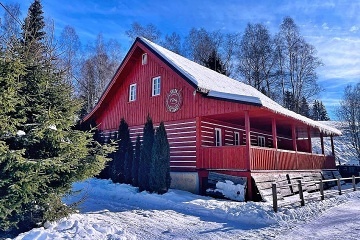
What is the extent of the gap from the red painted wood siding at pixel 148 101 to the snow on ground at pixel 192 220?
166 inches

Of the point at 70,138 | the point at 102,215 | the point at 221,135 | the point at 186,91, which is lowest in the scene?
the point at 102,215

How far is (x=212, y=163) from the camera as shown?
43.9 feet

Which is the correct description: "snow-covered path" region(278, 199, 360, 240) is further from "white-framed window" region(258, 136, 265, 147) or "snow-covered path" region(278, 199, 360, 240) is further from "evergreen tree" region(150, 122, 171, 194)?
"white-framed window" region(258, 136, 265, 147)

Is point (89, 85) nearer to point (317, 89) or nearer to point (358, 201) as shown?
point (317, 89)

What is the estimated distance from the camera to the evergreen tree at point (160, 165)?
12367 millimetres

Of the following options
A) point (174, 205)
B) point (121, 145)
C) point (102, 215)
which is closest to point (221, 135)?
point (121, 145)

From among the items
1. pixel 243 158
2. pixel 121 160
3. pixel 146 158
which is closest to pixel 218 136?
pixel 243 158

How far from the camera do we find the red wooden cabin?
12.7m

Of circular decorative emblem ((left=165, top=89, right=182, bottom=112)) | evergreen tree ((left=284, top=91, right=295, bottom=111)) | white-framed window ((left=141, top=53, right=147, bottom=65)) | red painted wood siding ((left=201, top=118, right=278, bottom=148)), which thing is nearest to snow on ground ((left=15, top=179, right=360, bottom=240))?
red painted wood siding ((left=201, top=118, right=278, bottom=148))

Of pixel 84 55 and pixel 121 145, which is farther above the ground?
pixel 84 55

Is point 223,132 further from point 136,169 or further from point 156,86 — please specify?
point 136,169

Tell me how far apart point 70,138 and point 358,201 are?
12088 mm

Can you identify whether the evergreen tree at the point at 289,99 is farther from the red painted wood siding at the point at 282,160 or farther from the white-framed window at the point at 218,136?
the white-framed window at the point at 218,136

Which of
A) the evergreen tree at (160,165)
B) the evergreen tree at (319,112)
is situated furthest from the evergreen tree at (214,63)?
the evergreen tree at (319,112)
